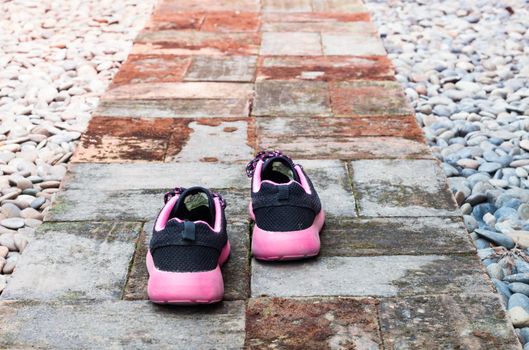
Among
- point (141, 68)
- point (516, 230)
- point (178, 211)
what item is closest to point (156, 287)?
point (178, 211)

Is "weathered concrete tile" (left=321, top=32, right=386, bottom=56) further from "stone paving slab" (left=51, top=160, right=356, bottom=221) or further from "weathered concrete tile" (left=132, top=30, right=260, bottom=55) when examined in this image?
"stone paving slab" (left=51, top=160, right=356, bottom=221)

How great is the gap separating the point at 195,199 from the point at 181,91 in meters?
1.63

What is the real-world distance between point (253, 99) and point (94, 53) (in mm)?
1424

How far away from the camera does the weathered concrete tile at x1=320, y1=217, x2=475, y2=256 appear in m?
2.41

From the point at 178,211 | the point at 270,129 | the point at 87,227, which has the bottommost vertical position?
the point at 270,129

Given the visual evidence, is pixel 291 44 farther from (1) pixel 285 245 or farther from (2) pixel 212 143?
(1) pixel 285 245

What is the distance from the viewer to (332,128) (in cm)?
343

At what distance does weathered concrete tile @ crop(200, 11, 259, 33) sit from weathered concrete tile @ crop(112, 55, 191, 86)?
2.32ft

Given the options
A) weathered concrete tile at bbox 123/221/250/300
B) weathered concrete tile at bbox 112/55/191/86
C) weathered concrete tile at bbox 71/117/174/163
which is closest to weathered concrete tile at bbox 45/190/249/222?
weathered concrete tile at bbox 123/221/250/300

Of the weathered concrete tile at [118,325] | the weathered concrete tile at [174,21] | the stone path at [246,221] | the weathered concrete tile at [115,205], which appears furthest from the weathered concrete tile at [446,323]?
the weathered concrete tile at [174,21]

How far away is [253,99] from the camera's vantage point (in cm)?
379

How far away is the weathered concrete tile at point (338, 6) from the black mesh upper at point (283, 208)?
354cm

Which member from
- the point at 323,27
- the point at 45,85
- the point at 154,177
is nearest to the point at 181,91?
the point at 45,85

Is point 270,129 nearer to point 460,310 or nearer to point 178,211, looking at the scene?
point 178,211
